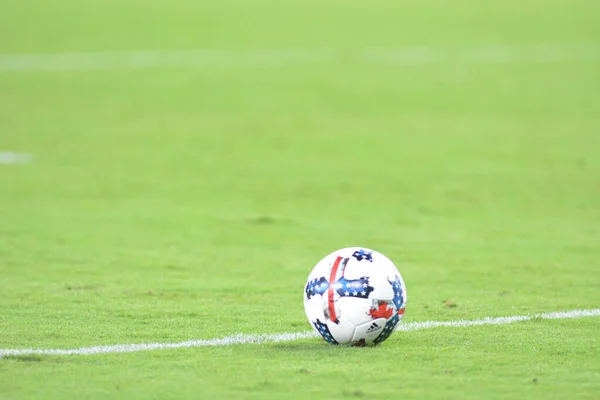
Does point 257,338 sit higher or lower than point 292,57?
lower

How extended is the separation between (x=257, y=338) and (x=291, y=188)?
935 centimetres

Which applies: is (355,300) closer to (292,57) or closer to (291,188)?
(291,188)

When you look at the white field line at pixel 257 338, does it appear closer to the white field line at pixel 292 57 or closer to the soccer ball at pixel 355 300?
the soccer ball at pixel 355 300

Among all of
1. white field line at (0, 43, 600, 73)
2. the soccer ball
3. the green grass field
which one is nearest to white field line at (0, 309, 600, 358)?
the green grass field

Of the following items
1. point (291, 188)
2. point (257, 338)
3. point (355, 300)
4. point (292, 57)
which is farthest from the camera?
point (292, 57)

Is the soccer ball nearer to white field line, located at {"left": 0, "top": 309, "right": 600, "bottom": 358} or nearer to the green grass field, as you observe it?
the green grass field

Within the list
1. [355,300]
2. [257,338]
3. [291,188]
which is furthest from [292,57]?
[355,300]

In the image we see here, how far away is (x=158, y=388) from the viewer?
21.6ft

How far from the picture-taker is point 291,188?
681 inches

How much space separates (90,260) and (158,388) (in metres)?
5.40

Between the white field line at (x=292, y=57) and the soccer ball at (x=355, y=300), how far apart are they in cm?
2368

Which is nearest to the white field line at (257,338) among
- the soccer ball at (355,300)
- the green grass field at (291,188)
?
the green grass field at (291,188)

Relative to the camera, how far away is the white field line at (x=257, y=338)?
7555 millimetres

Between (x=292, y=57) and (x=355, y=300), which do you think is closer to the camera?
(x=355, y=300)
